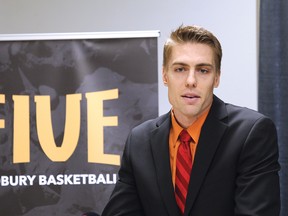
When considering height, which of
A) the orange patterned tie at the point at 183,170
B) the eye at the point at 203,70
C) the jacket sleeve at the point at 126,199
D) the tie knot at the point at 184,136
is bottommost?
the jacket sleeve at the point at 126,199

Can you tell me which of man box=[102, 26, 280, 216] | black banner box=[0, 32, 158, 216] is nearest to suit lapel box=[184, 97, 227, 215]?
man box=[102, 26, 280, 216]

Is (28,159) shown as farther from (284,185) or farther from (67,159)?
(284,185)

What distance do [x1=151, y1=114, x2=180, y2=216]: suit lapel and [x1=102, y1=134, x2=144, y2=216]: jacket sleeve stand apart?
106 mm

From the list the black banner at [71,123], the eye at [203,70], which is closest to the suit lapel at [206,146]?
the eye at [203,70]

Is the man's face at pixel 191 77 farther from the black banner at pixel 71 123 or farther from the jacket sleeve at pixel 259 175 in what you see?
the black banner at pixel 71 123

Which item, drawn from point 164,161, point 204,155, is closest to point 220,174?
point 204,155

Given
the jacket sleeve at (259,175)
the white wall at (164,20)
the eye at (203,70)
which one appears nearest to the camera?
the jacket sleeve at (259,175)

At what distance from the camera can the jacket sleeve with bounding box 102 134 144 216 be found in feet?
4.58

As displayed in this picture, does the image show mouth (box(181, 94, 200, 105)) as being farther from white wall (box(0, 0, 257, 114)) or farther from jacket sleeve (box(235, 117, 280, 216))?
white wall (box(0, 0, 257, 114))

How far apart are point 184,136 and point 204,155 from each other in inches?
4.1

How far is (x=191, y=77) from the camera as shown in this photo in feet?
4.17

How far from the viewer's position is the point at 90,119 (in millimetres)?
2529

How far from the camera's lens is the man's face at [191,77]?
50.4 inches

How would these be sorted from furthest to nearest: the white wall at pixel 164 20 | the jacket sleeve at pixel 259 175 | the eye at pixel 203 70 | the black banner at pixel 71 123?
the white wall at pixel 164 20 → the black banner at pixel 71 123 → the eye at pixel 203 70 → the jacket sleeve at pixel 259 175
